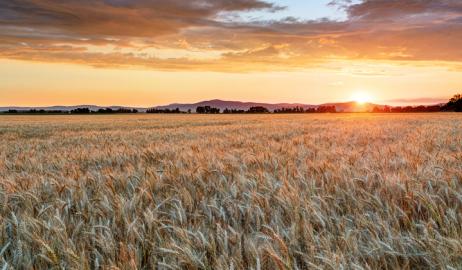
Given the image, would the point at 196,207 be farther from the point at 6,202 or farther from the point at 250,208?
the point at 6,202

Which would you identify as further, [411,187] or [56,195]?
[56,195]

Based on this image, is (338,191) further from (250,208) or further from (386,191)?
(250,208)

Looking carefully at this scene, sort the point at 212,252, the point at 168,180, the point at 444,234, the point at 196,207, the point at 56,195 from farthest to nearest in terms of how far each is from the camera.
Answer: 1. the point at 168,180
2. the point at 56,195
3. the point at 196,207
4. the point at 444,234
5. the point at 212,252

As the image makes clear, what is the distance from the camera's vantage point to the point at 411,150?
6.92m

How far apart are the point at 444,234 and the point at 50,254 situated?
2.45 metres

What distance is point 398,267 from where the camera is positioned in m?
2.02

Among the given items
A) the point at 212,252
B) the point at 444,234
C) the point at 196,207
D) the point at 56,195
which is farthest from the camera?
the point at 56,195

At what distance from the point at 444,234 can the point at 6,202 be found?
350cm

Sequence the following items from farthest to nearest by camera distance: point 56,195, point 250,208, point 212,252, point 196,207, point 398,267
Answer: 1. point 56,195
2. point 196,207
3. point 250,208
4. point 212,252
5. point 398,267

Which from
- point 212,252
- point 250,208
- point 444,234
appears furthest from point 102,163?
point 444,234

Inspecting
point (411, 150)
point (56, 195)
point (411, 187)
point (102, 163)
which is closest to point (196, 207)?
point (56, 195)

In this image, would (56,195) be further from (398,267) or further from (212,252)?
(398,267)

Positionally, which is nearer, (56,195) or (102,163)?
(56,195)

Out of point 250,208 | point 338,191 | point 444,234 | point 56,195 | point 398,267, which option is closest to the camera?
point 398,267
